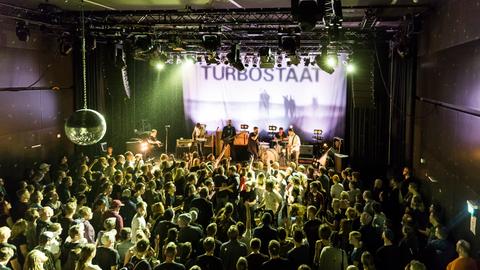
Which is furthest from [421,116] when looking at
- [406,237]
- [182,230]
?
[182,230]

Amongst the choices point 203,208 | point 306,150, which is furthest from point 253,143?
point 203,208

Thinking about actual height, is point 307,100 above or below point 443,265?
above

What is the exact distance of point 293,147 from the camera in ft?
54.3

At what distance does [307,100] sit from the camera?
18.1m

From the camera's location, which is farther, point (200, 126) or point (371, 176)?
point (200, 126)

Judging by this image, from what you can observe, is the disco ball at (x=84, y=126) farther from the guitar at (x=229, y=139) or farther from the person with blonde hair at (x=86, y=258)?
the guitar at (x=229, y=139)

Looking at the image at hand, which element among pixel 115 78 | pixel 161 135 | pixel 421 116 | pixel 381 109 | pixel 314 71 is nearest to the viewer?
pixel 421 116

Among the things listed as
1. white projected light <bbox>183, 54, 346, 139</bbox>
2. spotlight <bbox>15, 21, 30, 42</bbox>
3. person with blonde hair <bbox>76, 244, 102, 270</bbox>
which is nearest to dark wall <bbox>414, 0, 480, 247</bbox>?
person with blonde hair <bbox>76, 244, 102, 270</bbox>

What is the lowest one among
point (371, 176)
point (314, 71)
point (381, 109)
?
point (371, 176)

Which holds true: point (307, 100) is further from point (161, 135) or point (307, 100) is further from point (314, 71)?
point (161, 135)

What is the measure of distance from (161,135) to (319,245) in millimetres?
13838

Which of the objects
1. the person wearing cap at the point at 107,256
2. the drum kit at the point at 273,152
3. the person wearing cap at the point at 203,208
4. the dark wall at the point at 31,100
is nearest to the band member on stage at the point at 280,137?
the drum kit at the point at 273,152

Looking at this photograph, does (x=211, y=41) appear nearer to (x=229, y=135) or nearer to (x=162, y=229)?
(x=162, y=229)

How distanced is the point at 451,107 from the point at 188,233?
189 inches
